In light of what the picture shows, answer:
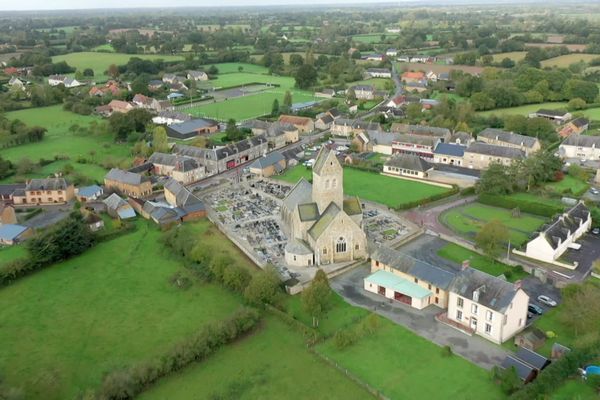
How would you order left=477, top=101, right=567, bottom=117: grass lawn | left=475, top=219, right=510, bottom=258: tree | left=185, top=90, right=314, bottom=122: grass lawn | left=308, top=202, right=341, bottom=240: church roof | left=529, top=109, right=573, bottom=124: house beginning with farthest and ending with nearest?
1. left=185, top=90, right=314, bottom=122: grass lawn
2. left=477, top=101, right=567, bottom=117: grass lawn
3. left=529, top=109, right=573, bottom=124: house
4. left=308, top=202, right=341, bottom=240: church roof
5. left=475, top=219, right=510, bottom=258: tree

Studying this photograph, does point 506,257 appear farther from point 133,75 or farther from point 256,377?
point 133,75

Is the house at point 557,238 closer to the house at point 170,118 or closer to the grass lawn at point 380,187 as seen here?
the grass lawn at point 380,187

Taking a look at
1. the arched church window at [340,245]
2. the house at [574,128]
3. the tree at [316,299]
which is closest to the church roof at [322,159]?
the arched church window at [340,245]

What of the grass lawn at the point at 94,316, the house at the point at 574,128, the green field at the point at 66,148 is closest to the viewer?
the grass lawn at the point at 94,316

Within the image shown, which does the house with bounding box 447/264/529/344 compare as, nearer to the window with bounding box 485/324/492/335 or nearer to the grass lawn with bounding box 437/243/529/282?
the window with bounding box 485/324/492/335

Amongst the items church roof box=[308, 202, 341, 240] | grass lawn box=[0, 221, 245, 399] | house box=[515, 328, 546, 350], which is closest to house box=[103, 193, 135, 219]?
grass lawn box=[0, 221, 245, 399]

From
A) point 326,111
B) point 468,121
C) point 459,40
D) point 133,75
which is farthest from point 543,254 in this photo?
point 459,40
